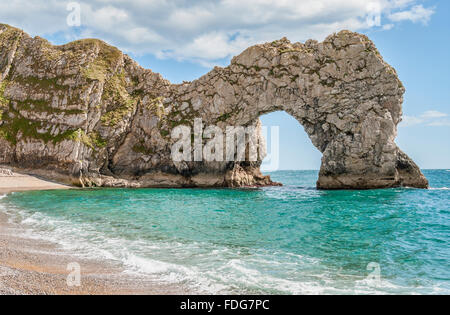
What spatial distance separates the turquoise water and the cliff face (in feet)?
77.9

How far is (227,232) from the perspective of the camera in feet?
51.1

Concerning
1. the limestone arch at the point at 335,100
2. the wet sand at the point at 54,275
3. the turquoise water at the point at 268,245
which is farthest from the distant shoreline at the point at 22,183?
the wet sand at the point at 54,275

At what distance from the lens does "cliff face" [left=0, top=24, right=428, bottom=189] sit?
44188 mm

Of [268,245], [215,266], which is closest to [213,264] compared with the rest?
[215,266]

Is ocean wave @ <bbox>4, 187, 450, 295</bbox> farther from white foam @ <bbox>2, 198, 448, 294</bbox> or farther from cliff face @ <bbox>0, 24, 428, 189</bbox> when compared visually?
cliff face @ <bbox>0, 24, 428, 189</bbox>

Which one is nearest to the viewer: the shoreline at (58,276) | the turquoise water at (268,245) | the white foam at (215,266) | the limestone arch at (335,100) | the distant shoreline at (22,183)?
the shoreline at (58,276)

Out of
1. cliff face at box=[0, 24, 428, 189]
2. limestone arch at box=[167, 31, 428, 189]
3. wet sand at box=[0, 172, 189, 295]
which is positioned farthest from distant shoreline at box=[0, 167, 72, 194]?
wet sand at box=[0, 172, 189, 295]

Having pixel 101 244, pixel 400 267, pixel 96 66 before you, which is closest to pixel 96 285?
pixel 101 244

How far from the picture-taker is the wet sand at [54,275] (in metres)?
7.40

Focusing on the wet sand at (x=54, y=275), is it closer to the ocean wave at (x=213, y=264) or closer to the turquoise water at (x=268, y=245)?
the ocean wave at (x=213, y=264)

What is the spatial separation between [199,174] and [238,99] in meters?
13.9

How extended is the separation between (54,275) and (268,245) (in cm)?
792

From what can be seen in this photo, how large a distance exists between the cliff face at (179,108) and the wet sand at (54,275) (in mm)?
38488
